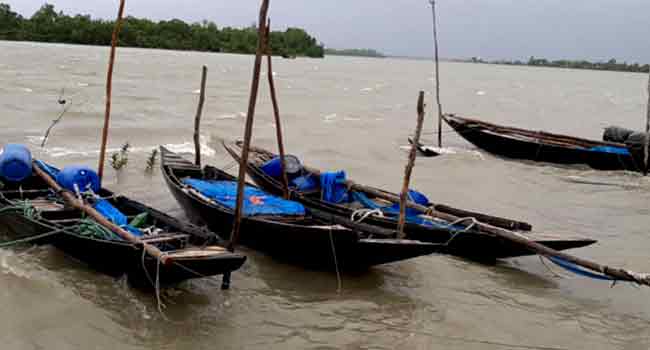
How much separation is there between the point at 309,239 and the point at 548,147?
34.9 ft

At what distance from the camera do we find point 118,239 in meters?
5.98

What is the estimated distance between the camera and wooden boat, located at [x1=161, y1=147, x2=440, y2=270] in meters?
6.45

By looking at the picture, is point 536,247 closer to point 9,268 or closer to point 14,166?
point 9,268

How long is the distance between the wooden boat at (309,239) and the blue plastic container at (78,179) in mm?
1209

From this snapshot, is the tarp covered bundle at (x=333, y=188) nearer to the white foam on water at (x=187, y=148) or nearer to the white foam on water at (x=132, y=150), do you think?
the white foam on water at (x=187, y=148)

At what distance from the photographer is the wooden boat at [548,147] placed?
14.8 metres

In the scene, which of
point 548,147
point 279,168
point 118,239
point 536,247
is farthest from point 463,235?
point 548,147

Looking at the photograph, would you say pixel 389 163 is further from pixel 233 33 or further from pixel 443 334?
pixel 233 33

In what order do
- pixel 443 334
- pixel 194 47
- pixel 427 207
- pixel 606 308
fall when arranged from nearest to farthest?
pixel 443 334, pixel 606 308, pixel 427 207, pixel 194 47

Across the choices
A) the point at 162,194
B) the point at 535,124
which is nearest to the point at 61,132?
the point at 162,194

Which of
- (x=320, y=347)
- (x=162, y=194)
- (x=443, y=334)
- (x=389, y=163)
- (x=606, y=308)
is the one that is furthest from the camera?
(x=389, y=163)

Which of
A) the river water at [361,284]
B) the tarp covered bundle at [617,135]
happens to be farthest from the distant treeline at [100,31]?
the tarp covered bundle at [617,135]

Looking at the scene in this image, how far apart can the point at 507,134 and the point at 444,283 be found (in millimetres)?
10942

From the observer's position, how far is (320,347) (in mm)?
5457
